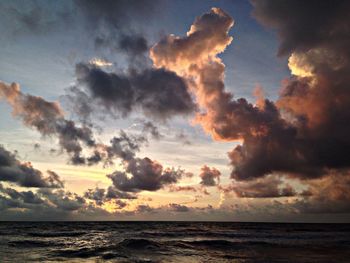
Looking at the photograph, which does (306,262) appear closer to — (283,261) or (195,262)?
(283,261)

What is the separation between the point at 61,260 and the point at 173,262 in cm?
952

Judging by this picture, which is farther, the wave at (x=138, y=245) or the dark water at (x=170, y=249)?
the wave at (x=138, y=245)

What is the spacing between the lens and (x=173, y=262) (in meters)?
26.2

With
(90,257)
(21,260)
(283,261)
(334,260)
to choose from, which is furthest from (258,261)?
(21,260)

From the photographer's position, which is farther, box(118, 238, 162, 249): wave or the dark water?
box(118, 238, 162, 249): wave

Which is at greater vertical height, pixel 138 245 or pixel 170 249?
pixel 138 245

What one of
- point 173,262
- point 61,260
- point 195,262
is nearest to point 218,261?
point 195,262

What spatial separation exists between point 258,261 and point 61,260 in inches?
656

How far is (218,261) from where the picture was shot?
2681 centimetres

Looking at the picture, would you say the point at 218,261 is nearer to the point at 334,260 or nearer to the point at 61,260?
the point at 334,260

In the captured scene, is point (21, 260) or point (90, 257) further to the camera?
point (90, 257)

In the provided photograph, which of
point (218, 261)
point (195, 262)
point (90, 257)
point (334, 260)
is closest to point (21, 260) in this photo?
point (90, 257)

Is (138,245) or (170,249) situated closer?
(170,249)

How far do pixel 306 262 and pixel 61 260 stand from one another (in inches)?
803
